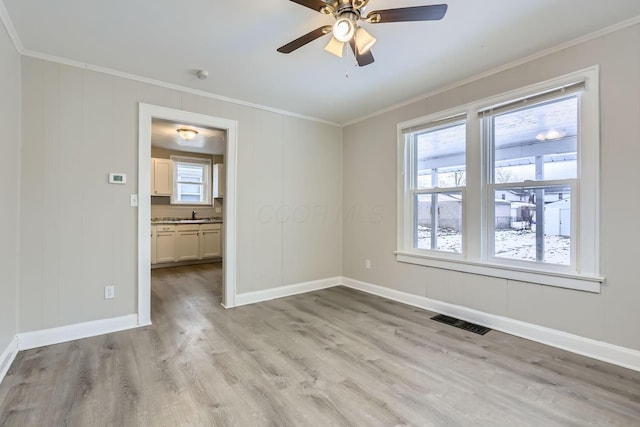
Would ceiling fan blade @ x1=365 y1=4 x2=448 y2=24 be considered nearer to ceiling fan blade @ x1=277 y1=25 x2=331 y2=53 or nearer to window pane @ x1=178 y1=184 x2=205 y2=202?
ceiling fan blade @ x1=277 y1=25 x2=331 y2=53

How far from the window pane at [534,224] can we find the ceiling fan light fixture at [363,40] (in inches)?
78.4

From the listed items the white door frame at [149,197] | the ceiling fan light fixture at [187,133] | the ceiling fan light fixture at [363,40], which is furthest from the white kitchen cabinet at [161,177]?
the ceiling fan light fixture at [363,40]

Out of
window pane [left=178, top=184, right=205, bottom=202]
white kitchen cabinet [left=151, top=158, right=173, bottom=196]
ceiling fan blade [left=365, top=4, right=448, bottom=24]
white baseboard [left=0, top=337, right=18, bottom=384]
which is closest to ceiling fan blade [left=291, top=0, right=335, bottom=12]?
ceiling fan blade [left=365, top=4, right=448, bottom=24]

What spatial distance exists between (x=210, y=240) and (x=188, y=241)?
18.2 inches

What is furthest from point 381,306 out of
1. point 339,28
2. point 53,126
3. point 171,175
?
point 171,175

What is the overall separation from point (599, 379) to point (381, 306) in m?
2.00

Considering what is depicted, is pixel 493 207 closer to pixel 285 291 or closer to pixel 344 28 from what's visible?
pixel 344 28

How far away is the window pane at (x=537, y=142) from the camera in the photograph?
2.58m

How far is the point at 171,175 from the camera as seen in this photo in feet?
21.7

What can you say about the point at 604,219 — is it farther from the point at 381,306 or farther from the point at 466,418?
the point at 381,306

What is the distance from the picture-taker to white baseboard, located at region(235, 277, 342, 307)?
379cm

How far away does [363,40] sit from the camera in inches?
80.0

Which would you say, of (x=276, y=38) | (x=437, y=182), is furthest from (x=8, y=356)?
(x=437, y=182)

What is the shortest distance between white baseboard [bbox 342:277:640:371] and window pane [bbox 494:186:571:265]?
62 centimetres
